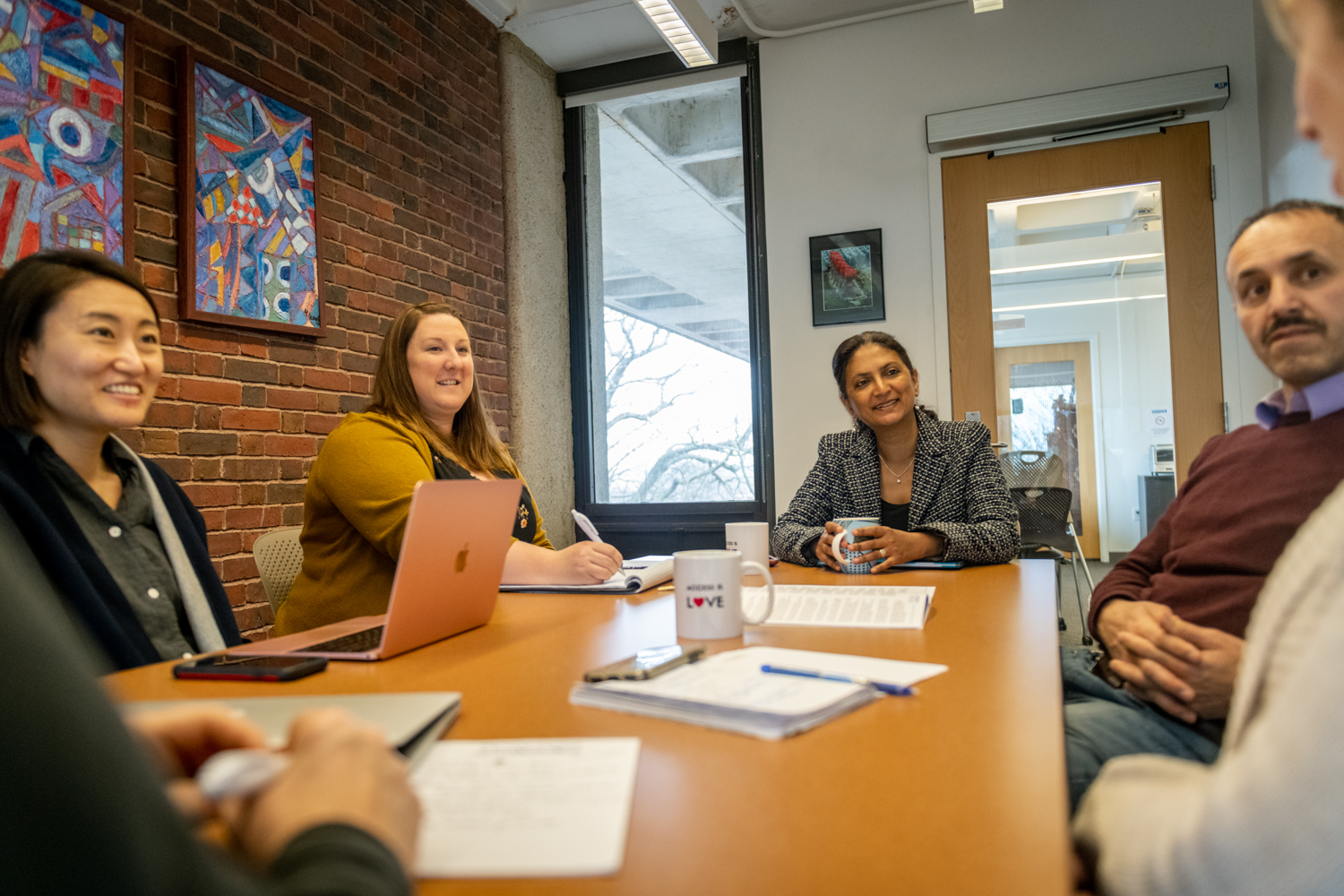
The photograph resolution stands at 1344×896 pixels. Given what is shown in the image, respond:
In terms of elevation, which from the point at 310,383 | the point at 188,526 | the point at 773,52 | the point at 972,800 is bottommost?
the point at 972,800

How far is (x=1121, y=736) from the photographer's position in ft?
3.54

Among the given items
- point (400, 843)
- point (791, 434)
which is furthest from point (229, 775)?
point (791, 434)

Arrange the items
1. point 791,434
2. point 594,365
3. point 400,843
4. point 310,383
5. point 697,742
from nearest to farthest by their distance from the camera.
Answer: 1. point 400,843
2. point 697,742
3. point 310,383
4. point 791,434
5. point 594,365

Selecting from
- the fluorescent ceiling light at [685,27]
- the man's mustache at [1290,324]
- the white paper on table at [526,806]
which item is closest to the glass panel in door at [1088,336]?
the fluorescent ceiling light at [685,27]

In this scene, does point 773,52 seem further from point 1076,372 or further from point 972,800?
point 972,800

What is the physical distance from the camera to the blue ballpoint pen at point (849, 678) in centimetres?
85

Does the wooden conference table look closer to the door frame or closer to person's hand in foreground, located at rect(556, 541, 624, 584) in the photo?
person's hand in foreground, located at rect(556, 541, 624, 584)

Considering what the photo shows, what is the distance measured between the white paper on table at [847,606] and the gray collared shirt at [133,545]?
0.99 meters

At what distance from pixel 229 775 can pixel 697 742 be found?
0.37 meters

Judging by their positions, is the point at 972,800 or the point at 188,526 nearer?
the point at 972,800

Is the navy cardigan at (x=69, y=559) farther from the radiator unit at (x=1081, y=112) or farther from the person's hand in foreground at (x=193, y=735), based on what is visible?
the radiator unit at (x=1081, y=112)

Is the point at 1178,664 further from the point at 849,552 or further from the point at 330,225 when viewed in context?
the point at 330,225

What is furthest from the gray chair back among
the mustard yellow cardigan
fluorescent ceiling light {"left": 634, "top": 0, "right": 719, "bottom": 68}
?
fluorescent ceiling light {"left": 634, "top": 0, "right": 719, "bottom": 68}

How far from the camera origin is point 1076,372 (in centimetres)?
371
